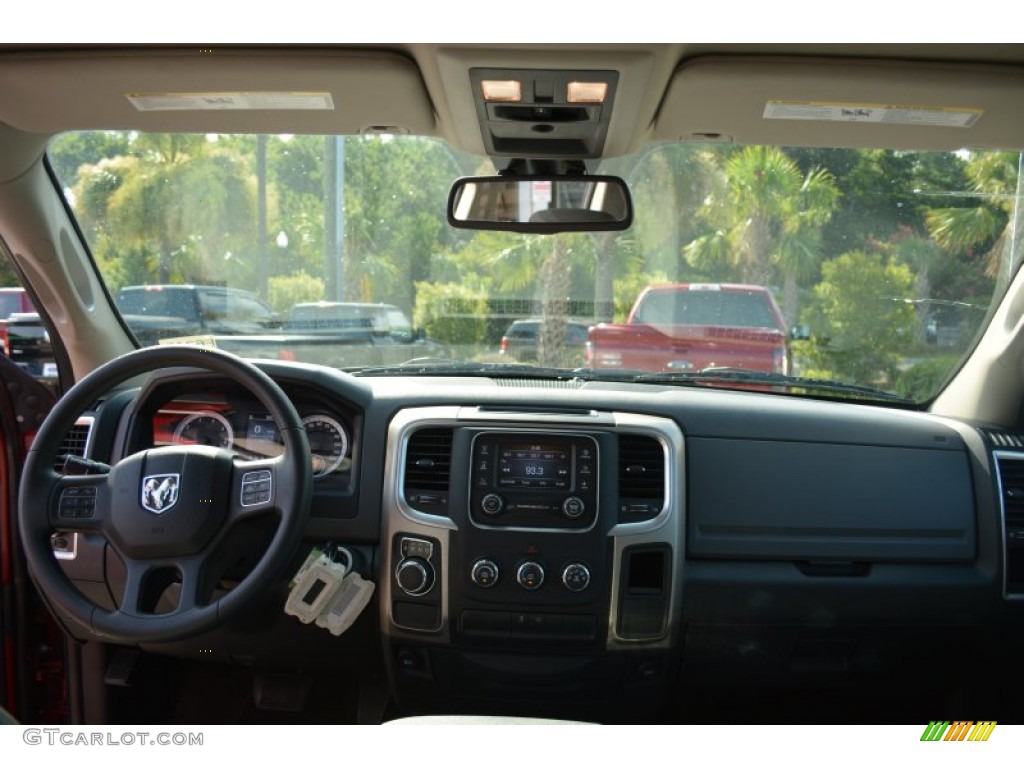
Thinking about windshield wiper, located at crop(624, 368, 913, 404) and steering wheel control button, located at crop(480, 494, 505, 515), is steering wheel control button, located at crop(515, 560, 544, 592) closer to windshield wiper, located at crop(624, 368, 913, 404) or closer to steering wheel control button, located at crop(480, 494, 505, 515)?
steering wheel control button, located at crop(480, 494, 505, 515)

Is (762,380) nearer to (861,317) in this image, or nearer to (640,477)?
(861,317)

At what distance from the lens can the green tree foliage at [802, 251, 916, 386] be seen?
3814 millimetres

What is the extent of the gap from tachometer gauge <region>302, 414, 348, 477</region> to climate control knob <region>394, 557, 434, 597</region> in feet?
1.55

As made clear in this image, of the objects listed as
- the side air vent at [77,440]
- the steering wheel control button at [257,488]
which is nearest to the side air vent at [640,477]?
the steering wheel control button at [257,488]

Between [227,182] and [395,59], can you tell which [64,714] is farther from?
[395,59]

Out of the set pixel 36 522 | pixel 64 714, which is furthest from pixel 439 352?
pixel 64 714

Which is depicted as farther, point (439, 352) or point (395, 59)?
point (439, 352)

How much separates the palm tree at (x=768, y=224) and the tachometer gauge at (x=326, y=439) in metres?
1.69

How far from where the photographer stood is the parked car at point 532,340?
3.88 metres

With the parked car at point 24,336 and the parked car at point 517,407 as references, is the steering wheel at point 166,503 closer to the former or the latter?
the parked car at point 517,407

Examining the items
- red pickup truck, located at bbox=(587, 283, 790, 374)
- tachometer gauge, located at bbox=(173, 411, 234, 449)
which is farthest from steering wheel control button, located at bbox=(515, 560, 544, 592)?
tachometer gauge, located at bbox=(173, 411, 234, 449)

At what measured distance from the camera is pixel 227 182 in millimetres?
4000

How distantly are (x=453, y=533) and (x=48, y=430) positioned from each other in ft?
4.20
